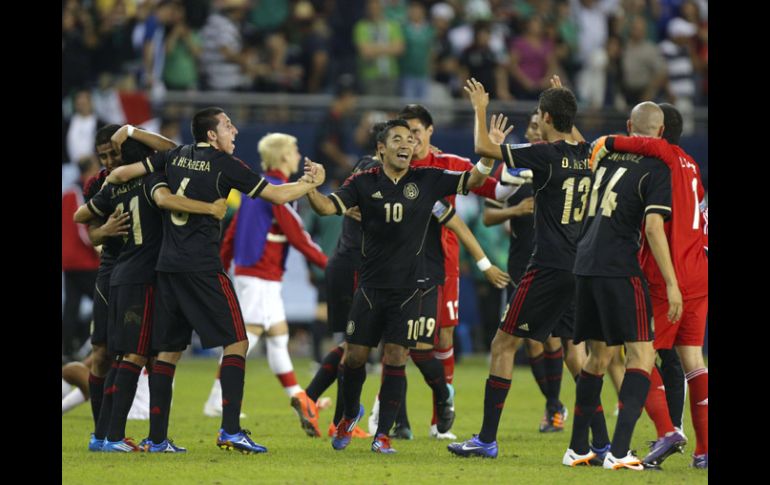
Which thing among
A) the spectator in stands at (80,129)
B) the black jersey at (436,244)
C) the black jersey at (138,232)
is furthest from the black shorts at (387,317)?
the spectator in stands at (80,129)

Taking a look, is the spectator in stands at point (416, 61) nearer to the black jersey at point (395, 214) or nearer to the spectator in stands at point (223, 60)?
the spectator in stands at point (223, 60)

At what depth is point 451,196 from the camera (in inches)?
430

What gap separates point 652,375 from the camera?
9.26 m

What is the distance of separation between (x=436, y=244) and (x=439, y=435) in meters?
1.63

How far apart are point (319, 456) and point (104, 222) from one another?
2.43m

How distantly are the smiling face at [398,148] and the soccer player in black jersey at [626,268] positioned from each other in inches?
60.2

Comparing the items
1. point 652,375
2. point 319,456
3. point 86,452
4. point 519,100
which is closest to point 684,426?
point 652,375

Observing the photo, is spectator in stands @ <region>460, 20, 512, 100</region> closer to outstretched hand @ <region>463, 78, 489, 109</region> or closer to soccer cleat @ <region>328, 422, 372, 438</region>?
soccer cleat @ <region>328, 422, 372, 438</region>

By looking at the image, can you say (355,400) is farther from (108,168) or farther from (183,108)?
(183,108)

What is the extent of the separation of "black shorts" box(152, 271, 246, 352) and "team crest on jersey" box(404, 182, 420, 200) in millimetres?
1447

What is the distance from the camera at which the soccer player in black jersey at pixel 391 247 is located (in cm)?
963

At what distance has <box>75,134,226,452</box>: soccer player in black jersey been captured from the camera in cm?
971

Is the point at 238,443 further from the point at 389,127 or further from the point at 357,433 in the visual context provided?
the point at 389,127

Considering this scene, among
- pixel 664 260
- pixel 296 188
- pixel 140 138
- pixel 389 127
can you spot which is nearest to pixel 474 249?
pixel 389 127
